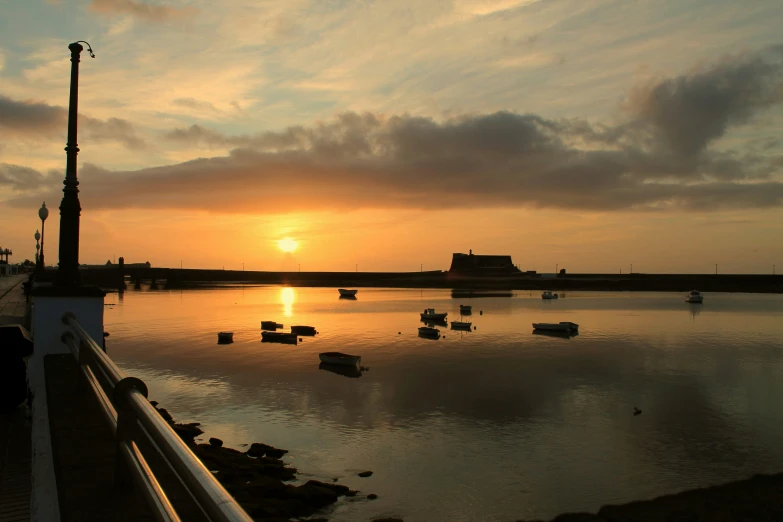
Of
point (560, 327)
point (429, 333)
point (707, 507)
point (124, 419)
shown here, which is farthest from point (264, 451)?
point (560, 327)

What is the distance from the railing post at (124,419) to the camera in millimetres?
4008

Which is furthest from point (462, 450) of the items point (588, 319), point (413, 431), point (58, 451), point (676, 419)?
point (588, 319)

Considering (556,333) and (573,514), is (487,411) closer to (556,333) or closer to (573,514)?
(573,514)

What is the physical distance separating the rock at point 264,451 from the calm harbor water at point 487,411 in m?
0.63

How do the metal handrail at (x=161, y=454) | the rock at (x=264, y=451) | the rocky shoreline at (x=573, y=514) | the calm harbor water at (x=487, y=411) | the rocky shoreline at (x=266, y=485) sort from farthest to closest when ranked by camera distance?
the rock at (x=264, y=451) < the calm harbor water at (x=487, y=411) < the rocky shoreline at (x=573, y=514) < the rocky shoreline at (x=266, y=485) < the metal handrail at (x=161, y=454)

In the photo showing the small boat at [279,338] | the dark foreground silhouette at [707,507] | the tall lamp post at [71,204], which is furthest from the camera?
the small boat at [279,338]

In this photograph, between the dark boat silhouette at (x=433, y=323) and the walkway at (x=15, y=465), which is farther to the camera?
the dark boat silhouette at (x=433, y=323)

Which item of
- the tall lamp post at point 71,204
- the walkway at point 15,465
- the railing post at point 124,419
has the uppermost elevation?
the tall lamp post at point 71,204

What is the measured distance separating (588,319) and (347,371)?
212ft

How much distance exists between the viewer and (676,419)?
98.5ft

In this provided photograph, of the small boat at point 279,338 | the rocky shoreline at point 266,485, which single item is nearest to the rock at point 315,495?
the rocky shoreline at point 266,485

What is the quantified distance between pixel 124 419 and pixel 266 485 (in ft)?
51.8

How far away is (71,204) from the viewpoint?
11648 millimetres

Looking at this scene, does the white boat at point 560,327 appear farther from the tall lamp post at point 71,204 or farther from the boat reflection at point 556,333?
the tall lamp post at point 71,204
